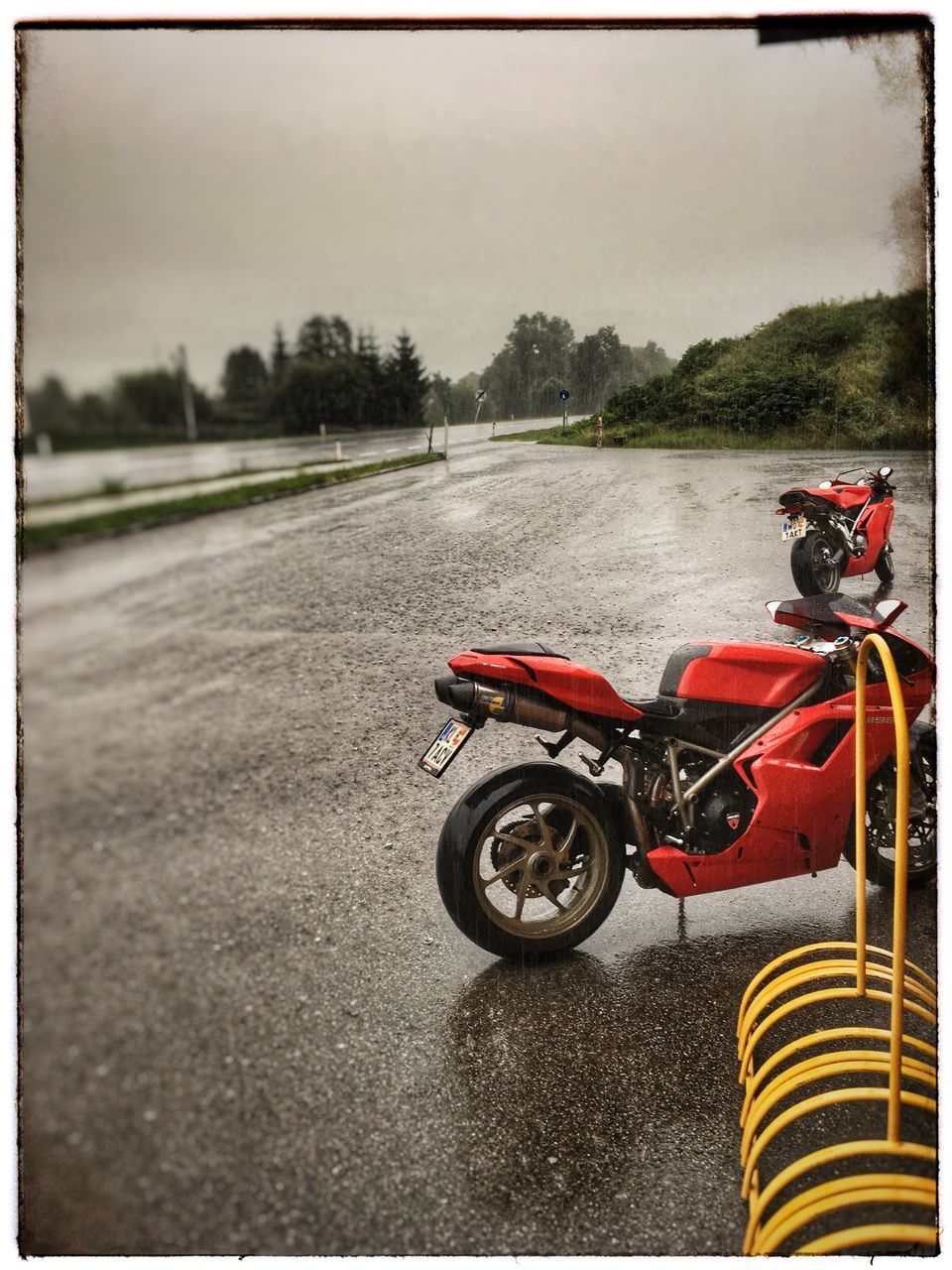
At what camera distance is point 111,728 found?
2.50m

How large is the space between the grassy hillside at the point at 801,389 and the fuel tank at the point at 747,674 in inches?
27.5

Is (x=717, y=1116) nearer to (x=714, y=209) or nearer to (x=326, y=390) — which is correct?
(x=326, y=390)

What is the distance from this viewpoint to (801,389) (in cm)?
301

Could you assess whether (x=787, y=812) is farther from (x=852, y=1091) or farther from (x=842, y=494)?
(x=842, y=494)

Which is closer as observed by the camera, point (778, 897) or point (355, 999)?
point (355, 999)

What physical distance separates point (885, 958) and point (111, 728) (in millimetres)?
2495

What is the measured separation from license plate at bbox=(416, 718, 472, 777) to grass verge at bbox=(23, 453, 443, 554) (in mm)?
846

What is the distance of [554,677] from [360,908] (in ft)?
3.15

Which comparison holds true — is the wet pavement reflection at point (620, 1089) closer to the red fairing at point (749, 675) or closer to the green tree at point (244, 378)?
the red fairing at point (749, 675)

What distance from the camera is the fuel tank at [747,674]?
2.92 meters

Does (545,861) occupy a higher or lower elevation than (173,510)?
lower

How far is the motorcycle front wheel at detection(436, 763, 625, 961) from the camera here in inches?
109

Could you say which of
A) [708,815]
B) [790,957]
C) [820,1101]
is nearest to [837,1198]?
[820,1101]

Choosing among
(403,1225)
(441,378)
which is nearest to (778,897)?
(403,1225)
